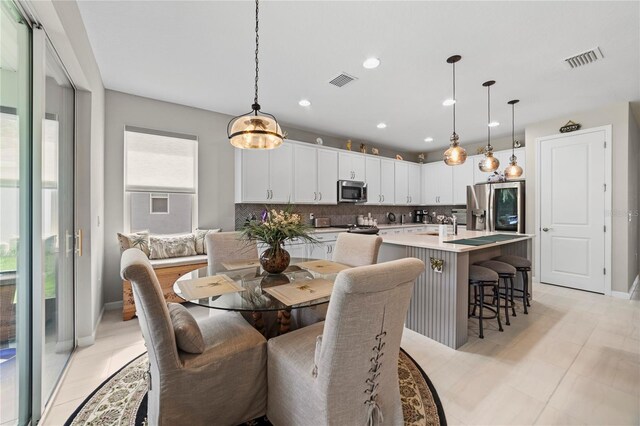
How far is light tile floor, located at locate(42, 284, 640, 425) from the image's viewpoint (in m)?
1.67

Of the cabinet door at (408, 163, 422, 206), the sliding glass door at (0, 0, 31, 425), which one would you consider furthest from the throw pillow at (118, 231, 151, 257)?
the cabinet door at (408, 163, 422, 206)

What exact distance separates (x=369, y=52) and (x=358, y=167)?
2.95 metres

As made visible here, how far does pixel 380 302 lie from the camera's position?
115 centimetres

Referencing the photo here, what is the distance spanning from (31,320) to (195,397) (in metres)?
1.07

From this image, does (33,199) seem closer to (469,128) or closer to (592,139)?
(469,128)

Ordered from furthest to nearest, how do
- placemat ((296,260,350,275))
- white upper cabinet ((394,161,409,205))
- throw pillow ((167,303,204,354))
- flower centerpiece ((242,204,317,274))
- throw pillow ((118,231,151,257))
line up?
white upper cabinet ((394,161,409,205)) → throw pillow ((118,231,151,257)) → placemat ((296,260,350,275)) → flower centerpiece ((242,204,317,274)) → throw pillow ((167,303,204,354))

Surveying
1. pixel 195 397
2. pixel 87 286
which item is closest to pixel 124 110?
pixel 87 286

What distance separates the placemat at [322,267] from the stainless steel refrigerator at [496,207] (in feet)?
13.3

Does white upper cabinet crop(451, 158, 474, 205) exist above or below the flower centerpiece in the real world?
above

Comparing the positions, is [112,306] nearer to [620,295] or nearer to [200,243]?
[200,243]

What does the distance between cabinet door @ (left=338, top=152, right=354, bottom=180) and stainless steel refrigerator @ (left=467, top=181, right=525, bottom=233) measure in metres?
2.43

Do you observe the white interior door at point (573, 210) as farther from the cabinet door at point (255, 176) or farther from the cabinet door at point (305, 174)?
the cabinet door at point (255, 176)

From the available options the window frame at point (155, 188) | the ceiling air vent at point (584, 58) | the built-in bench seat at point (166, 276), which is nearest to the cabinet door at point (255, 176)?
the window frame at point (155, 188)

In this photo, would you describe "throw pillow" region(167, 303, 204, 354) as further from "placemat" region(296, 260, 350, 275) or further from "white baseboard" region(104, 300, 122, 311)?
"white baseboard" region(104, 300, 122, 311)
